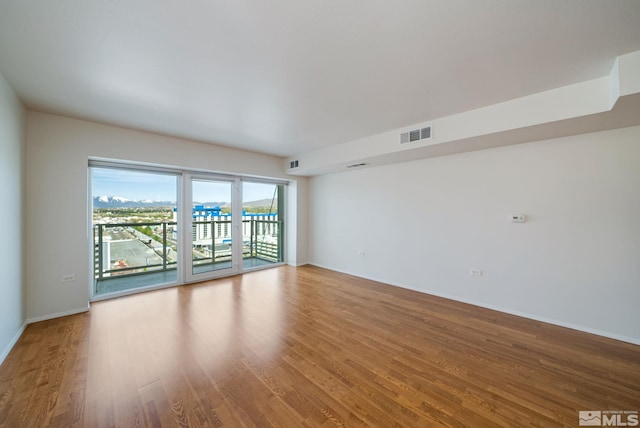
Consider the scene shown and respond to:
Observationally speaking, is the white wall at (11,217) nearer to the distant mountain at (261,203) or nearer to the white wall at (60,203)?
the white wall at (60,203)

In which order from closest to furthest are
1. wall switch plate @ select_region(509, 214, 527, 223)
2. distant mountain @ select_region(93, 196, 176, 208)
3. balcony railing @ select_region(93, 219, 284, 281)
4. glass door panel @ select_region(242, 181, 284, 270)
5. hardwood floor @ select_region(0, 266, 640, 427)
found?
hardwood floor @ select_region(0, 266, 640, 427) < wall switch plate @ select_region(509, 214, 527, 223) < distant mountain @ select_region(93, 196, 176, 208) < balcony railing @ select_region(93, 219, 284, 281) < glass door panel @ select_region(242, 181, 284, 270)

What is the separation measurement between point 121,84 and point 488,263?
4968 mm

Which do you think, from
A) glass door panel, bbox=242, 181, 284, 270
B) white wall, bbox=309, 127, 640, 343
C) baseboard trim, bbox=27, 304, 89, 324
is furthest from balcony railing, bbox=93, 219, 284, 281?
white wall, bbox=309, 127, 640, 343

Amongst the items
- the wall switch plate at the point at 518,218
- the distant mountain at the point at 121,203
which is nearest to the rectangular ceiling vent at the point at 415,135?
the wall switch plate at the point at 518,218

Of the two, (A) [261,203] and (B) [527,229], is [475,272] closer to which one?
(B) [527,229]

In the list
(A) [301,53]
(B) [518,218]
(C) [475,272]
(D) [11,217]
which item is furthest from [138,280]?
(B) [518,218]

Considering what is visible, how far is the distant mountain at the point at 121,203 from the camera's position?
3744 mm

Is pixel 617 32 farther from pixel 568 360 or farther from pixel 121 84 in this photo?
pixel 121 84

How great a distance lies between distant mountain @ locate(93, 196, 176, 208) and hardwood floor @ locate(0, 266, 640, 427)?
158 cm

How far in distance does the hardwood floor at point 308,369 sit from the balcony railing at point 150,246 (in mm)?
1148

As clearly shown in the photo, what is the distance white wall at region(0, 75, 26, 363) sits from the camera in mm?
2223

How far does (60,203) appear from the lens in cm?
312

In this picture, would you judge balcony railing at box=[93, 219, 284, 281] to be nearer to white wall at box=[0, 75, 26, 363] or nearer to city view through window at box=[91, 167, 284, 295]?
city view through window at box=[91, 167, 284, 295]

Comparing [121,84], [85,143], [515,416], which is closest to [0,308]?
[85,143]
